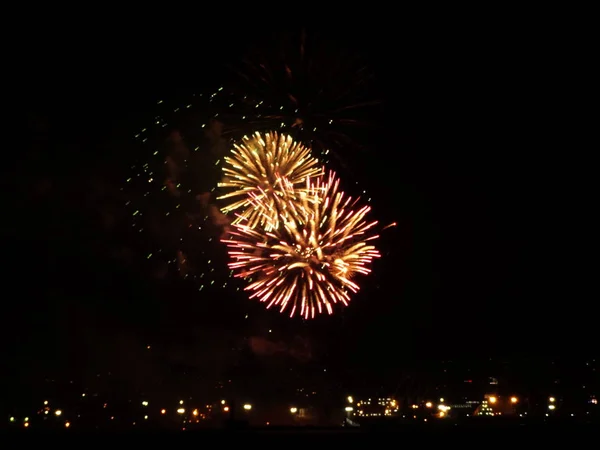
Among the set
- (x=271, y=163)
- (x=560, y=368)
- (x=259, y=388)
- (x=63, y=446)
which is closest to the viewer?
(x=63, y=446)

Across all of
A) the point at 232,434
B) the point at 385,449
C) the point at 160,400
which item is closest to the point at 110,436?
the point at 232,434

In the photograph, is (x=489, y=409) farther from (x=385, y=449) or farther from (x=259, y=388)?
(x=385, y=449)

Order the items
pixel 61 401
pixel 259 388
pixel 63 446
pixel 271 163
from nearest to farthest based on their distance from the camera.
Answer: pixel 63 446 < pixel 271 163 < pixel 61 401 < pixel 259 388

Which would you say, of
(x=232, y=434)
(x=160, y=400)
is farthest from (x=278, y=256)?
(x=160, y=400)

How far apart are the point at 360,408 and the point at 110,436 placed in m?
35.3

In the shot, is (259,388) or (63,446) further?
(259,388)

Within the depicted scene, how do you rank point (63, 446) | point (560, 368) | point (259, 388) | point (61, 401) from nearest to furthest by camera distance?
1. point (63, 446)
2. point (61, 401)
3. point (560, 368)
4. point (259, 388)

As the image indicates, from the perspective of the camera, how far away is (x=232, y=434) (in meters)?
4.86

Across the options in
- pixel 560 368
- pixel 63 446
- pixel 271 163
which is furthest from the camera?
pixel 560 368

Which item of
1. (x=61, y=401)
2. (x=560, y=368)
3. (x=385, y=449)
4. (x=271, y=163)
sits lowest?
(x=385, y=449)

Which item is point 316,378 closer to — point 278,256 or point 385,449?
point 278,256

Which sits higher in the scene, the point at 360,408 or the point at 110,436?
the point at 360,408

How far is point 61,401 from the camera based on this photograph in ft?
72.6

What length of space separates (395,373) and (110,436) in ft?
116
